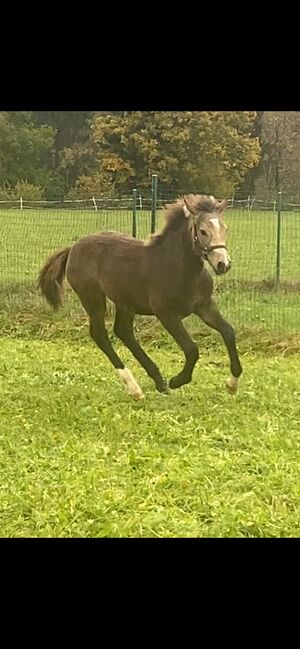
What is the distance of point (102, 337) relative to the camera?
3.46 meters

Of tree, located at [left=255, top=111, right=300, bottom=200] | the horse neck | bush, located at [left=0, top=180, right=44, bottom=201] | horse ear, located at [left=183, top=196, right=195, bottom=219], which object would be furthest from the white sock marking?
tree, located at [left=255, top=111, right=300, bottom=200]

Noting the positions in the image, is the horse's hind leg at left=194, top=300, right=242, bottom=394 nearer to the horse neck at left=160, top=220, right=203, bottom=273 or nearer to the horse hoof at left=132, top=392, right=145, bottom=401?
the horse neck at left=160, top=220, right=203, bottom=273

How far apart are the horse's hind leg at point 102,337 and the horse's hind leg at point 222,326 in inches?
15.4

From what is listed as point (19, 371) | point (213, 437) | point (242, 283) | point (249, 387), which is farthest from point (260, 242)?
point (19, 371)

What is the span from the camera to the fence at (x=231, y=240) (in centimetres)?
332

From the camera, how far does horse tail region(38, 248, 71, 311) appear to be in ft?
11.4

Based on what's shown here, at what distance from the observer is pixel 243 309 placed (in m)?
3.44

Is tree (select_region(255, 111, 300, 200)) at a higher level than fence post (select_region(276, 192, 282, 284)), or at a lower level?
higher

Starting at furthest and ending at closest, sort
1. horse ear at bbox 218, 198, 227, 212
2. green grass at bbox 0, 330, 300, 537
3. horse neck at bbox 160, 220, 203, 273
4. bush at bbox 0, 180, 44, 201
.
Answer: bush at bbox 0, 180, 44, 201 < horse neck at bbox 160, 220, 203, 273 < horse ear at bbox 218, 198, 227, 212 < green grass at bbox 0, 330, 300, 537

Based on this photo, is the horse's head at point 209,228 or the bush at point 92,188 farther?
the bush at point 92,188

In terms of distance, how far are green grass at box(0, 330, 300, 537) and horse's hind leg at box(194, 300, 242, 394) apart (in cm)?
4

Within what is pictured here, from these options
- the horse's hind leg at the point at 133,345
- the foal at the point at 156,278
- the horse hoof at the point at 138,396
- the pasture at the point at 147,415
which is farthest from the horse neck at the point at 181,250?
the horse hoof at the point at 138,396

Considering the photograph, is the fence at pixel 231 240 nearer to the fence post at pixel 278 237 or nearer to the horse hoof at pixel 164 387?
the fence post at pixel 278 237

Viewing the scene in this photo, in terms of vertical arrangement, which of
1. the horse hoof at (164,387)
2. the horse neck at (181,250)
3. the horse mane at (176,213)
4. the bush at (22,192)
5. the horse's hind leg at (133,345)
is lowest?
the horse hoof at (164,387)
